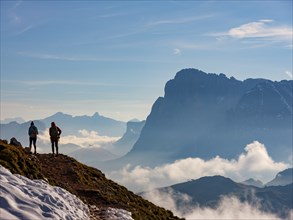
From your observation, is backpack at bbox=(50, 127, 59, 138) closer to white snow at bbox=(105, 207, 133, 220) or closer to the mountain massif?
the mountain massif

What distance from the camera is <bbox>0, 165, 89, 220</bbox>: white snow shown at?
73.4ft

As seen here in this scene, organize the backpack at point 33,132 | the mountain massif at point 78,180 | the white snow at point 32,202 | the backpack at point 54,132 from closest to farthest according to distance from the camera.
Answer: the white snow at point 32,202
the mountain massif at point 78,180
the backpack at point 33,132
the backpack at point 54,132

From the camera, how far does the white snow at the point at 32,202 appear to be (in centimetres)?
2238

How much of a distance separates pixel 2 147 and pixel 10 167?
4374mm

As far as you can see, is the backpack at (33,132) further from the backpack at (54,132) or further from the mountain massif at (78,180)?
the mountain massif at (78,180)

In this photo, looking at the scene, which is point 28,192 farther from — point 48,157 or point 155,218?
point 48,157

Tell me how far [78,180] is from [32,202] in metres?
18.2

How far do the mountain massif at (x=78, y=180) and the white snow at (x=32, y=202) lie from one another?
3.77m

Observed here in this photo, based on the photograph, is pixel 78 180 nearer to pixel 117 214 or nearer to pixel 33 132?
→ pixel 33 132

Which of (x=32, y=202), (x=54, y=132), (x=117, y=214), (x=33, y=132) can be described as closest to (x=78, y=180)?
(x=54, y=132)

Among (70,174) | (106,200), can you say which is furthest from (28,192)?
(70,174)

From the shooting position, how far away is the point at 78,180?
4262 centimetres

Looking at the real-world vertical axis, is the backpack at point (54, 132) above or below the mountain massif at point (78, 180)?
above

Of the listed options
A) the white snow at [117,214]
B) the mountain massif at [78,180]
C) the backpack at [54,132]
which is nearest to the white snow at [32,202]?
the white snow at [117,214]
